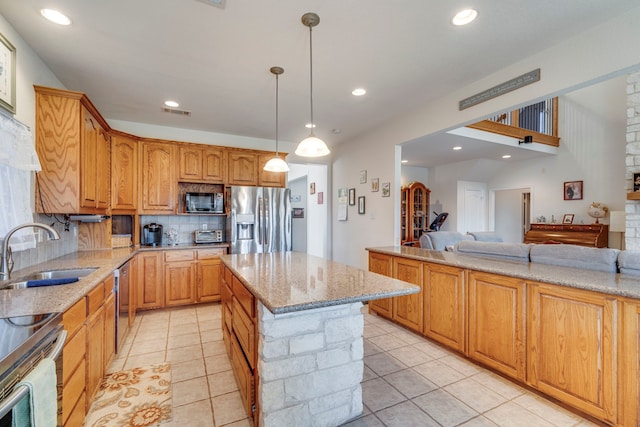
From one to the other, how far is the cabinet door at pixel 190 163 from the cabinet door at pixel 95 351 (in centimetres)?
246

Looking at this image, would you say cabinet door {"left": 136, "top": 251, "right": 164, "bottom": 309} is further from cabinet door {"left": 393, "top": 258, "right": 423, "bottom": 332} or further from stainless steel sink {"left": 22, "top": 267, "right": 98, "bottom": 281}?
cabinet door {"left": 393, "top": 258, "right": 423, "bottom": 332}

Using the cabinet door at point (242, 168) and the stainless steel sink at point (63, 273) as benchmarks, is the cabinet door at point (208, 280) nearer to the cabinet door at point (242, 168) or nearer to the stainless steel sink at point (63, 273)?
the cabinet door at point (242, 168)

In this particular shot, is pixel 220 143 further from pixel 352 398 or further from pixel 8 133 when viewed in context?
pixel 352 398

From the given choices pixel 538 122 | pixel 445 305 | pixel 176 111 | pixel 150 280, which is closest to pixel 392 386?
pixel 445 305

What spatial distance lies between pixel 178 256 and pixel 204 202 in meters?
0.88

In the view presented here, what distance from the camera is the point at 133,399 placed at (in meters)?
1.97

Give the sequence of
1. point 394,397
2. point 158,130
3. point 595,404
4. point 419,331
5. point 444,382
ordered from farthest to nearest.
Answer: point 158,130, point 419,331, point 444,382, point 394,397, point 595,404

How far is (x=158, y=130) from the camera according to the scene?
425 cm

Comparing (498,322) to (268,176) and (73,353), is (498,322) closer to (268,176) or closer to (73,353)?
(73,353)

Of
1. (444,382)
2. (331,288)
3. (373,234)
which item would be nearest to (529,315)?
(444,382)

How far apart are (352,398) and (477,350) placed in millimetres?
1329

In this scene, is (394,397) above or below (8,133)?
below

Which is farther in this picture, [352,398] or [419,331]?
[419,331]

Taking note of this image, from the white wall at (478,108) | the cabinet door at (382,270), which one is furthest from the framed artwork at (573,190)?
the cabinet door at (382,270)
